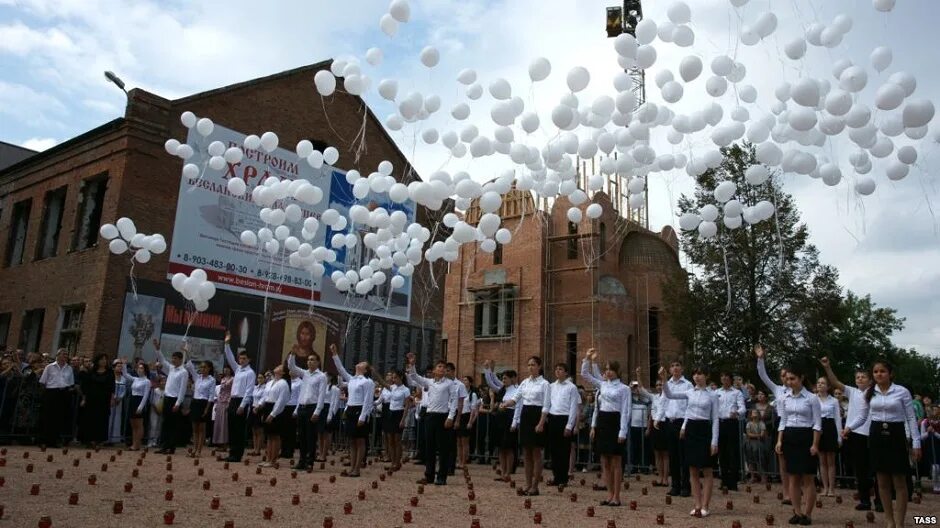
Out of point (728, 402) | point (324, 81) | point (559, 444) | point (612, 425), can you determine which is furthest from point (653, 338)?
point (324, 81)

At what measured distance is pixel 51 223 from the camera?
20703mm

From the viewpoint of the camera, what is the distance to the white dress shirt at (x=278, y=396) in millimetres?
11508

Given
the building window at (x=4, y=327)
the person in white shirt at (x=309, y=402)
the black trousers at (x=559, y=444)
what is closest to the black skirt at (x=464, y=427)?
the person in white shirt at (x=309, y=402)

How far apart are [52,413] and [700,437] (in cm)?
1198

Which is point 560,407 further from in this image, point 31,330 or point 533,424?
point 31,330

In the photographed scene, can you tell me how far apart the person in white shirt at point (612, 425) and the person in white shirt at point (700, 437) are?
0.76 metres

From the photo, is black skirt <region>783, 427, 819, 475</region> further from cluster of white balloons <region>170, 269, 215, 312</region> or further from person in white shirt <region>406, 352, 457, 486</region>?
cluster of white balloons <region>170, 269, 215, 312</region>

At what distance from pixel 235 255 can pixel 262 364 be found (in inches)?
123

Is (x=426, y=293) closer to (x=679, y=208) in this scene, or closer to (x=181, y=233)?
(x=181, y=233)

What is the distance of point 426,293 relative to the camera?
952 inches

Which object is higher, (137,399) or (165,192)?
(165,192)

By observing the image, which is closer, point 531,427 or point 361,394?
point 531,427

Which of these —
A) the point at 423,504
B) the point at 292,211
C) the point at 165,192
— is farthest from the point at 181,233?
the point at 423,504

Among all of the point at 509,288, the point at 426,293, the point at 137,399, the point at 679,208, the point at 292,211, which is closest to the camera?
the point at 292,211
